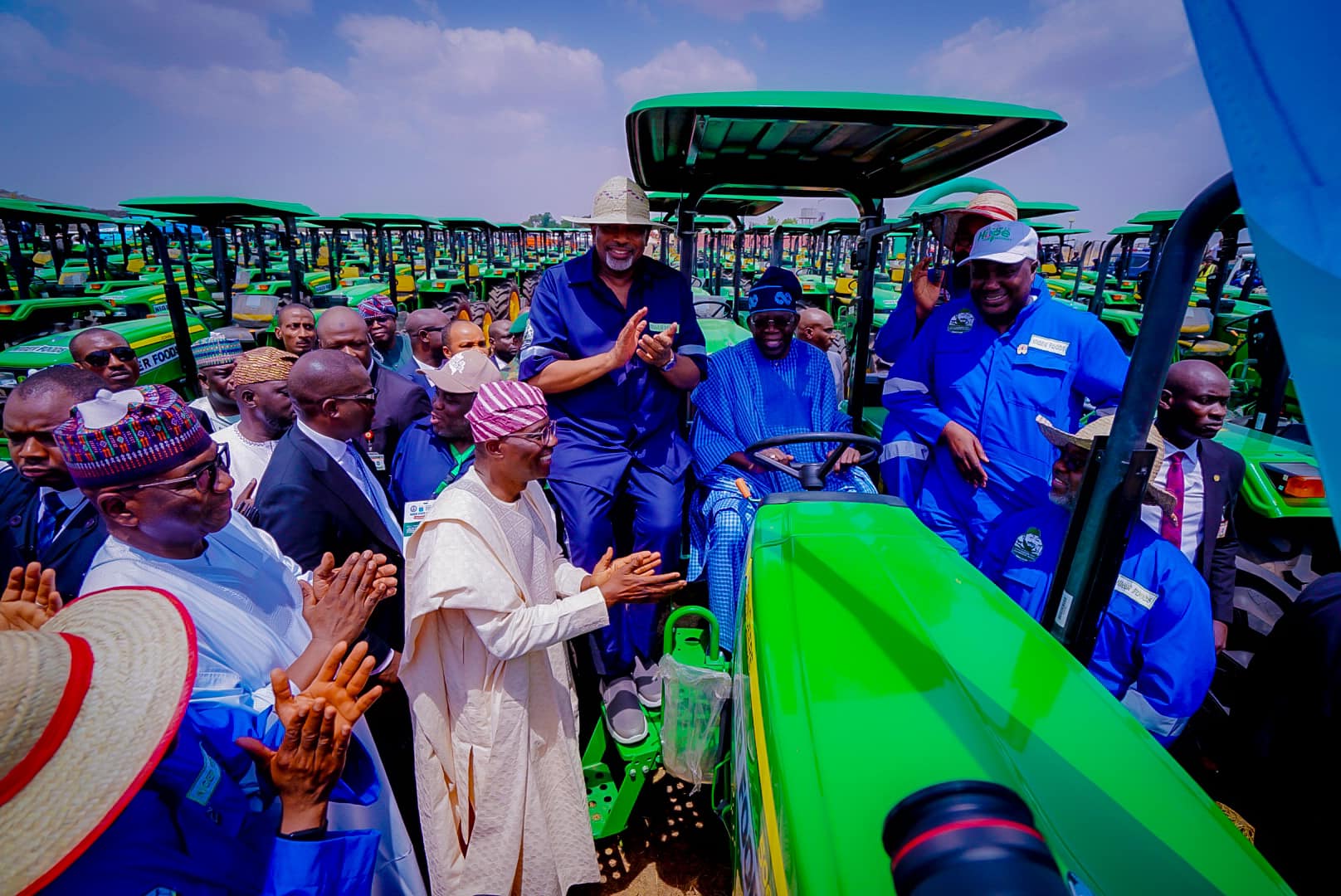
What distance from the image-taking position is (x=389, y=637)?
243 centimetres

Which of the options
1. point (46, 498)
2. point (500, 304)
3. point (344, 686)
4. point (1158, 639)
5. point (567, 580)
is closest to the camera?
point (344, 686)

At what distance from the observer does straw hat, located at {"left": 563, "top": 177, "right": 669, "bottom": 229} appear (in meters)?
2.74

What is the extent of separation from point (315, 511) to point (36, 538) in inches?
47.9

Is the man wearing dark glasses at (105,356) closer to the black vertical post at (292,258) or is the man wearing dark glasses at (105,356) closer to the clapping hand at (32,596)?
the clapping hand at (32,596)

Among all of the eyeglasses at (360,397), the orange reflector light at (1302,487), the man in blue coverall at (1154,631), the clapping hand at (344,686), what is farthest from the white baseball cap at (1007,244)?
the clapping hand at (344,686)

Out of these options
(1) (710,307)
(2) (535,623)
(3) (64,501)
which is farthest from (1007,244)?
(1) (710,307)

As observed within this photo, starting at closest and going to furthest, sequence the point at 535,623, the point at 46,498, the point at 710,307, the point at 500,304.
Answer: the point at 535,623 → the point at 46,498 → the point at 710,307 → the point at 500,304

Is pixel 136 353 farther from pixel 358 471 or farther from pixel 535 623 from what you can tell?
pixel 535 623

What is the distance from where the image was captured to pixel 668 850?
101 inches

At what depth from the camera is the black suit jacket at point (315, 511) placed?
209cm

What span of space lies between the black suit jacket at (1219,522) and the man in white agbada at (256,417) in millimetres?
3830

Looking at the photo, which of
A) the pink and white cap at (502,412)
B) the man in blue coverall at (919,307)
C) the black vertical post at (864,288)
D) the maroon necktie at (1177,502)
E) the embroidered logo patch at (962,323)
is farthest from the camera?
the black vertical post at (864,288)

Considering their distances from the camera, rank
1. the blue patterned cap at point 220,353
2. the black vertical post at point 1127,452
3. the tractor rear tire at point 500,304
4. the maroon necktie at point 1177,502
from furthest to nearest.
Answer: the tractor rear tire at point 500,304
the blue patterned cap at point 220,353
the maroon necktie at point 1177,502
the black vertical post at point 1127,452

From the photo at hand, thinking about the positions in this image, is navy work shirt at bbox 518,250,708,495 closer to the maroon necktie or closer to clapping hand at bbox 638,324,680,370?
clapping hand at bbox 638,324,680,370
